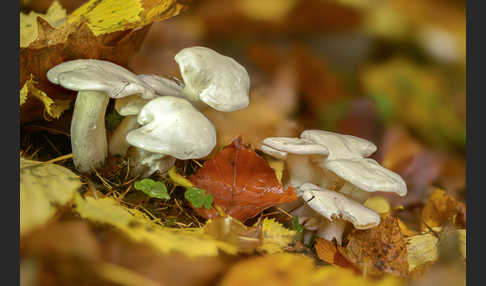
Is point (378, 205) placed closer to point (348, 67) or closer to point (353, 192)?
point (353, 192)

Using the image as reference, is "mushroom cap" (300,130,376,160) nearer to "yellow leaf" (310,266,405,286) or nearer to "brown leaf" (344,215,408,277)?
"brown leaf" (344,215,408,277)

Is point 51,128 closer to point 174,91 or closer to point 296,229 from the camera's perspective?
point 174,91

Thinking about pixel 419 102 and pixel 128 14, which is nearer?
pixel 128 14

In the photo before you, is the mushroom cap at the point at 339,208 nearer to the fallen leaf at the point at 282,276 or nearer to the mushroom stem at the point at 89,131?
the fallen leaf at the point at 282,276

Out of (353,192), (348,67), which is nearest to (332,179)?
(353,192)

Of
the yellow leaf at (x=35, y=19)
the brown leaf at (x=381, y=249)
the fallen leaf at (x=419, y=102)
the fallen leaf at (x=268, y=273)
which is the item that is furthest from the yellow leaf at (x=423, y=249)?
the fallen leaf at (x=419, y=102)

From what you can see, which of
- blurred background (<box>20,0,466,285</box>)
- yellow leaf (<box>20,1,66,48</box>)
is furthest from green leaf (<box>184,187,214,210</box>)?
yellow leaf (<box>20,1,66,48</box>)

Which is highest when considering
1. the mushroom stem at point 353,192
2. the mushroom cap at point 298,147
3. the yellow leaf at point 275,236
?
the mushroom cap at point 298,147
